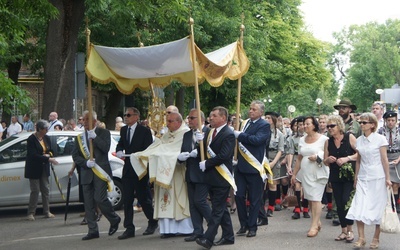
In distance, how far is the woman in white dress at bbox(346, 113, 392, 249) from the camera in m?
10.4

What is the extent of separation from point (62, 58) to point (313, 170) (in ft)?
30.2

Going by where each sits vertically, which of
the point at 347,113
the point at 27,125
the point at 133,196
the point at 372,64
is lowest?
the point at 133,196

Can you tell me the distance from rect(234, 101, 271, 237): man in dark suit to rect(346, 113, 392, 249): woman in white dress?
1.64 metres

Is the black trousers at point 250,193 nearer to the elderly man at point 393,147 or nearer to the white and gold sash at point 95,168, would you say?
the white and gold sash at point 95,168

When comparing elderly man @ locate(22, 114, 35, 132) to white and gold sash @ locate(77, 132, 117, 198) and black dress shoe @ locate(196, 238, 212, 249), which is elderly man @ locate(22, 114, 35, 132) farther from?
black dress shoe @ locate(196, 238, 212, 249)

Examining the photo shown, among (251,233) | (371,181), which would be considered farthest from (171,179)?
(371,181)

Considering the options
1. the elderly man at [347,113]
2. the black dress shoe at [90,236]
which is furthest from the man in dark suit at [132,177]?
the elderly man at [347,113]

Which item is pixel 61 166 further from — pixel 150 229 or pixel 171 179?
pixel 171 179

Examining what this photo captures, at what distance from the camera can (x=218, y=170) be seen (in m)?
10.9

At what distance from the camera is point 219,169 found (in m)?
10.9

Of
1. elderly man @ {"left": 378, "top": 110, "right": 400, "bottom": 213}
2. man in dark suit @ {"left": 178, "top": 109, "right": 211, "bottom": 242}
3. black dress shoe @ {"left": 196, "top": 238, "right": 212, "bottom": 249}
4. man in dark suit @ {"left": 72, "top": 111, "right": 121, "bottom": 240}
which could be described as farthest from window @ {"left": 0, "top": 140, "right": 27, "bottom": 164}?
elderly man @ {"left": 378, "top": 110, "right": 400, "bottom": 213}

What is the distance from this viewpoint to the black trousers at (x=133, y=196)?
39.4 feet

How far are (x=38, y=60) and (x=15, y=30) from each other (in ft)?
58.3

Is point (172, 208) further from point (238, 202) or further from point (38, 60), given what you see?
point (38, 60)
